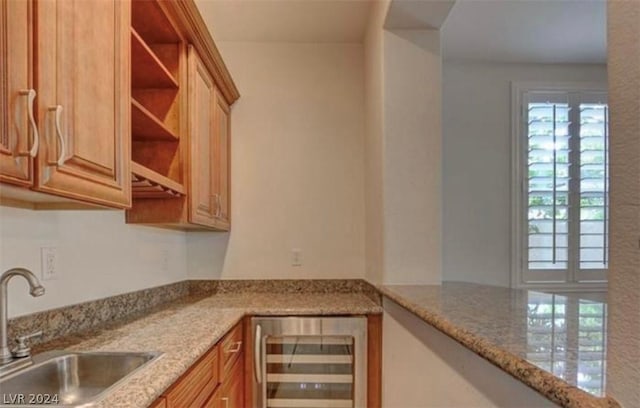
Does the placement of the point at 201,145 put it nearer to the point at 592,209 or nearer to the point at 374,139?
the point at 374,139

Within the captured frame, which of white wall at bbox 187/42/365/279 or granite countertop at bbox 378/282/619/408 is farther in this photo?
white wall at bbox 187/42/365/279

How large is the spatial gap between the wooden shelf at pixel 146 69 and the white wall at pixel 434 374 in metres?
1.50

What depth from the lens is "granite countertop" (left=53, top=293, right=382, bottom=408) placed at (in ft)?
3.50

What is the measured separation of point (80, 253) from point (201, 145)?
80 centimetres

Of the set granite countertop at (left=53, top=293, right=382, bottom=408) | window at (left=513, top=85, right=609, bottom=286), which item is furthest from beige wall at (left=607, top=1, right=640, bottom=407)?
window at (left=513, top=85, right=609, bottom=286)

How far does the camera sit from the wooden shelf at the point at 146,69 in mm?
1677

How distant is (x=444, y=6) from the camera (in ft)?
6.84

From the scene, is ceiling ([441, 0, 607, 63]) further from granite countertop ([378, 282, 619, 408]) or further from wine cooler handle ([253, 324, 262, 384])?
wine cooler handle ([253, 324, 262, 384])

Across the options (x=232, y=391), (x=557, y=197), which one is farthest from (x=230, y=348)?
(x=557, y=197)

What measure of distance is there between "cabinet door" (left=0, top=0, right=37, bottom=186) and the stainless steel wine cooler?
5.36ft

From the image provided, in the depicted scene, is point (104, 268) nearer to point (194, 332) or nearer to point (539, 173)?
point (194, 332)

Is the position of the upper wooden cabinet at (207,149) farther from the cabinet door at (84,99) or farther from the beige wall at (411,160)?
the beige wall at (411,160)

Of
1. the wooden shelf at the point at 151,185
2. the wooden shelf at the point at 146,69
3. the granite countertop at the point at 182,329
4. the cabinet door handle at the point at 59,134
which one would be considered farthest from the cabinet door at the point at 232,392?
the wooden shelf at the point at 146,69

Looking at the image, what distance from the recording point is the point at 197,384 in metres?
1.50
